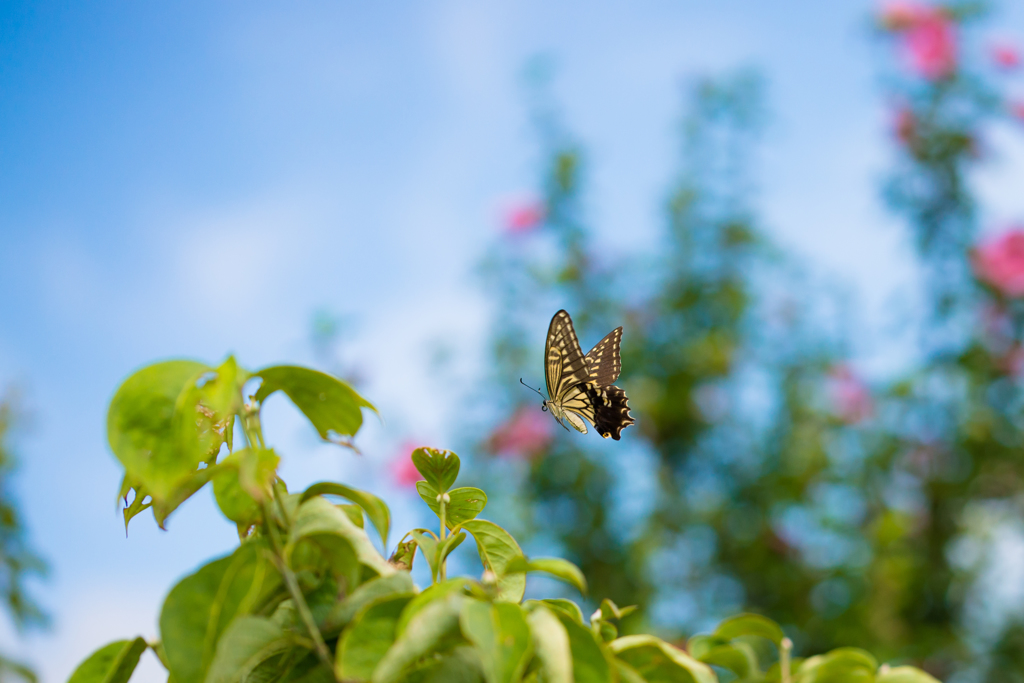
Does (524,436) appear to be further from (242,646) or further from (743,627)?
(242,646)

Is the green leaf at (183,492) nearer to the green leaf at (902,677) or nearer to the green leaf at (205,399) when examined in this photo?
the green leaf at (205,399)

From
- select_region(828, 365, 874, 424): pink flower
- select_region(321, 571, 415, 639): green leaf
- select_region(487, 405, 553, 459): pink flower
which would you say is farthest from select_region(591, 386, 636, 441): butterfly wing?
select_region(828, 365, 874, 424): pink flower

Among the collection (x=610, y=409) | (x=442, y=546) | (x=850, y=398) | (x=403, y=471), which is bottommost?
(x=442, y=546)

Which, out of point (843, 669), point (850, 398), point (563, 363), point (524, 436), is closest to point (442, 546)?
point (843, 669)

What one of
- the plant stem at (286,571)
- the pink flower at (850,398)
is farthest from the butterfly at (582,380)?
the pink flower at (850,398)

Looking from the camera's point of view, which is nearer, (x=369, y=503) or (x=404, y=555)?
(x=369, y=503)

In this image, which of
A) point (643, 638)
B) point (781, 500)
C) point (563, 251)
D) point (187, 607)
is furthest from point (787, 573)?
point (187, 607)
